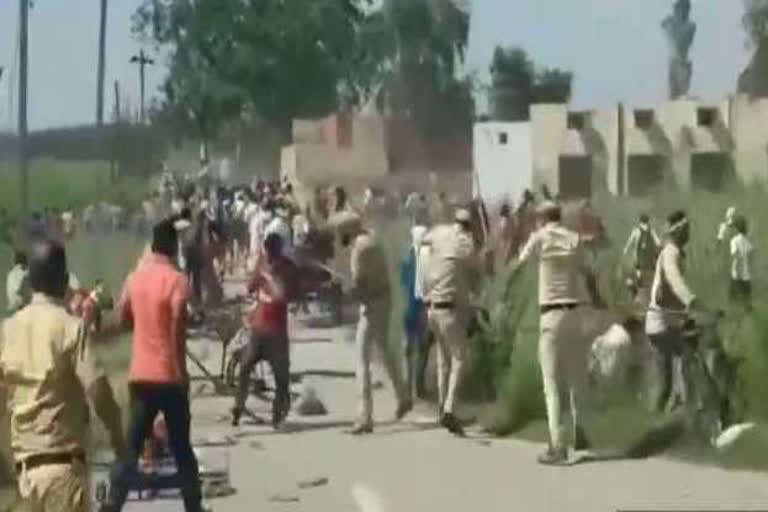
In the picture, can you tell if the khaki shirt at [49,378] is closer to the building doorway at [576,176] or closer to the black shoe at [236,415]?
the black shoe at [236,415]

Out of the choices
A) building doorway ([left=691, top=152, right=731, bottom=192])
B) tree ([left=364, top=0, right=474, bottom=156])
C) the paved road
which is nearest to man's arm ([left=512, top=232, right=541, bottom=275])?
the paved road

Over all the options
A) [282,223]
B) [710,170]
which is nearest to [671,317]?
[710,170]

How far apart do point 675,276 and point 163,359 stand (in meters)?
4.13

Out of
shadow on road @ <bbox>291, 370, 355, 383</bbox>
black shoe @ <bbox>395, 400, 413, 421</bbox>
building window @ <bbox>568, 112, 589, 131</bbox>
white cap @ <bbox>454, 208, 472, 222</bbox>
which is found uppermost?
building window @ <bbox>568, 112, 589, 131</bbox>

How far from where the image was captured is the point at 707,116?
2567 centimetres

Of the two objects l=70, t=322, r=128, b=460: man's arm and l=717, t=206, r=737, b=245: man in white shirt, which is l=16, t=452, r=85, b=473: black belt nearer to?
l=70, t=322, r=128, b=460: man's arm

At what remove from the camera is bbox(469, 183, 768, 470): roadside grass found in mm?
14758

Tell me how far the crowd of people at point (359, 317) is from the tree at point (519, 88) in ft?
3.85

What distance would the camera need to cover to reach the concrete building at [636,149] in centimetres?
2338

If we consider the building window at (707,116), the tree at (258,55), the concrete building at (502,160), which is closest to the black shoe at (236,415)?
the concrete building at (502,160)

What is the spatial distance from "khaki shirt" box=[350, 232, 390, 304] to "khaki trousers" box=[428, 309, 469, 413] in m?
0.43

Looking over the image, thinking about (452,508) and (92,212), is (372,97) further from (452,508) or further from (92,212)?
(452,508)

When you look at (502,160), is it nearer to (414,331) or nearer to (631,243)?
(631,243)

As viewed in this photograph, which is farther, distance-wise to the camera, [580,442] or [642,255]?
[642,255]
